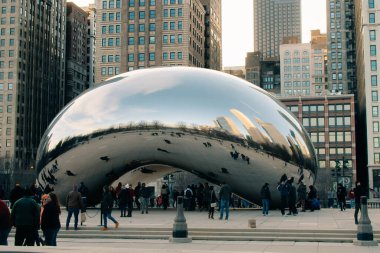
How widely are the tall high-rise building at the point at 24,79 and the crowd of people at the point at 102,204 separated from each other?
86730 millimetres

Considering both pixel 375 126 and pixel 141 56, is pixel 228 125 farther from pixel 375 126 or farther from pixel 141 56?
pixel 141 56

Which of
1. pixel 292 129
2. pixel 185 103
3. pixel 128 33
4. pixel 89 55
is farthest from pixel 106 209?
pixel 89 55

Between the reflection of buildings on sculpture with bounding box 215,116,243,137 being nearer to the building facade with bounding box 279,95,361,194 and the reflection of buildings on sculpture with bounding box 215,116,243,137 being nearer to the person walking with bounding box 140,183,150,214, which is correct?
the person walking with bounding box 140,183,150,214

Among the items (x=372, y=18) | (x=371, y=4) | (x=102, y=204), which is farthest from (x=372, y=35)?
(x=102, y=204)

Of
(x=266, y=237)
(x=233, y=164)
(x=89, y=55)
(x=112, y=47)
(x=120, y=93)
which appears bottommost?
(x=266, y=237)

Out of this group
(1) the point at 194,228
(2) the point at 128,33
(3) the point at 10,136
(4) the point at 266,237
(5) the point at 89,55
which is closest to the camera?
(4) the point at 266,237

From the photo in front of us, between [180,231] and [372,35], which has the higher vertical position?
[372,35]

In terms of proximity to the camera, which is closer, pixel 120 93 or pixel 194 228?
pixel 194 228

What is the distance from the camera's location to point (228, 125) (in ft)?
75.0

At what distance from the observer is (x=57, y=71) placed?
14088 centimetres

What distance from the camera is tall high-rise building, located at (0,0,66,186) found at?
117 metres

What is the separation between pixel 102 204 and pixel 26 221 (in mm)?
6813

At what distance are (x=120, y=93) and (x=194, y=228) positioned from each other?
29.0 ft

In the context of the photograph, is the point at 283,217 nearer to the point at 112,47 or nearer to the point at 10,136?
the point at 112,47
